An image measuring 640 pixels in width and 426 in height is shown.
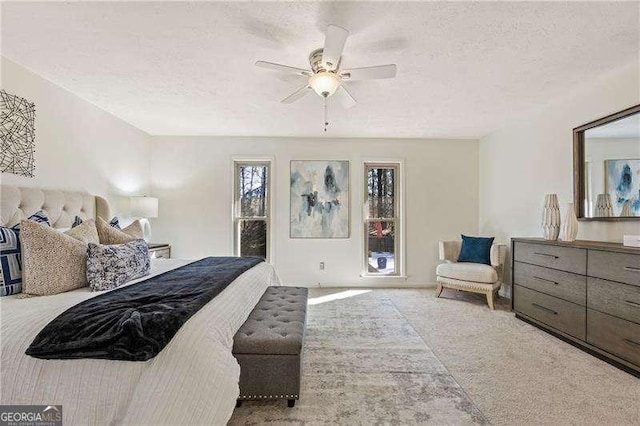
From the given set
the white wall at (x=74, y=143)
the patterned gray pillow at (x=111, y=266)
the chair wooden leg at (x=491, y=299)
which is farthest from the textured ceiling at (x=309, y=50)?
the chair wooden leg at (x=491, y=299)

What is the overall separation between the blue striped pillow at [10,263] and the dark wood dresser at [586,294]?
13.3 feet

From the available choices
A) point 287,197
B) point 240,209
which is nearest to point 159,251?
point 240,209

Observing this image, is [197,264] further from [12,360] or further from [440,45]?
[440,45]

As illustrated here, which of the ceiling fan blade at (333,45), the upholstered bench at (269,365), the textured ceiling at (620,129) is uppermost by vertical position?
the ceiling fan blade at (333,45)

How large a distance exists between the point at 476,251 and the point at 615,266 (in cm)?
185

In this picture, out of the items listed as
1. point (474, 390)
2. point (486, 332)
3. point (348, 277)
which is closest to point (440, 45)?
point (474, 390)

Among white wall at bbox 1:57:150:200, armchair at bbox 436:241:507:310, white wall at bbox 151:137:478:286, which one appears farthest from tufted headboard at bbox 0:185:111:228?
armchair at bbox 436:241:507:310

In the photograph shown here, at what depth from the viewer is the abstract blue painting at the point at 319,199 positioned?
4.71m

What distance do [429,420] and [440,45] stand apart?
7.92 feet

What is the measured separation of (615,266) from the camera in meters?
2.27

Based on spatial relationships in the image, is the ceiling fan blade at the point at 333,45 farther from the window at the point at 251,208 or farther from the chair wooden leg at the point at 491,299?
the chair wooden leg at the point at 491,299

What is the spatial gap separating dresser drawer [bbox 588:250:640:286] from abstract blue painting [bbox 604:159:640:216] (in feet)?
1.71

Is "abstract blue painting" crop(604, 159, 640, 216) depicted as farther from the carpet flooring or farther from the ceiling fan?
the ceiling fan

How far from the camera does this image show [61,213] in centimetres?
278
